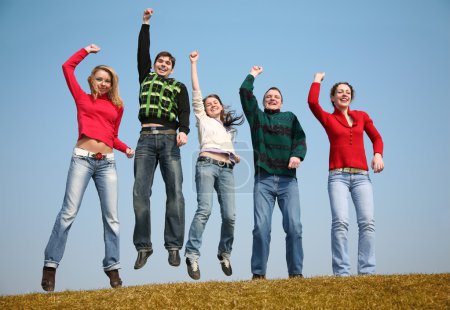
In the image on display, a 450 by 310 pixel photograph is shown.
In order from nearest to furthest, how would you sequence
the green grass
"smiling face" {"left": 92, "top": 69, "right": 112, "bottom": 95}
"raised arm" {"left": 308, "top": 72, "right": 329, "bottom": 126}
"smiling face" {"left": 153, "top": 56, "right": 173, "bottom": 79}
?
the green grass, "smiling face" {"left": 92, "top": 69, "right": 112, "bottom": 95}, "smiling face" {"left": 153, "top": 56, "right": 173, "bottom": 79}, "raised arm" {"left": 308, "top": 72, "right": 329, "bottom": 126}

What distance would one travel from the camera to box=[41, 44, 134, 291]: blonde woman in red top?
27.1 ft

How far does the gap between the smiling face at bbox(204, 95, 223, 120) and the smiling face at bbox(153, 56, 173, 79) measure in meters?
1.00

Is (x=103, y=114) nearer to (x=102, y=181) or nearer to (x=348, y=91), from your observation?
(x=102, y=181)

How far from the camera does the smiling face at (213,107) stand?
9.87 m

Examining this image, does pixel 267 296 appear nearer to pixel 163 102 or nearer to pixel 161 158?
pixel 161 158

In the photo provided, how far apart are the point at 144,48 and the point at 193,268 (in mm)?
4041

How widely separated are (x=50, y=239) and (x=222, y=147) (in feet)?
10.9

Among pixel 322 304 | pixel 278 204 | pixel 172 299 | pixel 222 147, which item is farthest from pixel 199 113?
pixel 322 304

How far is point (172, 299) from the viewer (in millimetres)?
7500

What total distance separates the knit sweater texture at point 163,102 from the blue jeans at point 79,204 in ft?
3.65

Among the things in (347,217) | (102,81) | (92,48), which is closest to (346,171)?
(347,217)

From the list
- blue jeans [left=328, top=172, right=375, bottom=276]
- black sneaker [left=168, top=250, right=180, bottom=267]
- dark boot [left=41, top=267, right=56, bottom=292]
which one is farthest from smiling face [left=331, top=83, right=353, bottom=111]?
dark boot [left=41, top=267, right=56, bottom=292]

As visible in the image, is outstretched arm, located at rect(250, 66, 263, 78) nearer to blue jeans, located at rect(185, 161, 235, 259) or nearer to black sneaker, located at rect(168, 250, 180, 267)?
blue jeans, located at rect(185, 161, 235, 259)

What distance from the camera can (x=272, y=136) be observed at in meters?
9.48
